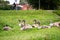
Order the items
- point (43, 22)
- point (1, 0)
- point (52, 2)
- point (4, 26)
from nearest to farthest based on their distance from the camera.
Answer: point (4, 26), point (43, 22), point (52, 2), point (1, 0)

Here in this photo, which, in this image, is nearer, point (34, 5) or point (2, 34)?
point (2, 34)

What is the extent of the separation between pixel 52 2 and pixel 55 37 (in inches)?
858

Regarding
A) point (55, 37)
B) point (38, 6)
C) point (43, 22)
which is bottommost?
point (38, 6)

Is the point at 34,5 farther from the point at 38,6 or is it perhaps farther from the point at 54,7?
the point at 54,7

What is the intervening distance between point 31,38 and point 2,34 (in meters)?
2.21

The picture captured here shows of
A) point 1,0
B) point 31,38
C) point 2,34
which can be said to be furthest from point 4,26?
point 1,0

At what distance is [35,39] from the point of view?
11.0 metres

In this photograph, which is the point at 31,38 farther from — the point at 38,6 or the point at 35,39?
the point at 38,6

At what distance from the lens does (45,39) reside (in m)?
10.9

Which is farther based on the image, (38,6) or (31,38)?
(38,6)

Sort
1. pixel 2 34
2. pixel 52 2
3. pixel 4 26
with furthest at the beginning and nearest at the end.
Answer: pixel 52 2, pixel 4 26, pixel 2 34

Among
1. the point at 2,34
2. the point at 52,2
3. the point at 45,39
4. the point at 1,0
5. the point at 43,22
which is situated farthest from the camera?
the point at 1,0

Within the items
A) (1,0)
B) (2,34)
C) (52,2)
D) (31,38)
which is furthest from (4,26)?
(1,0)

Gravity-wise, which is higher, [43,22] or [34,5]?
[43,22]
